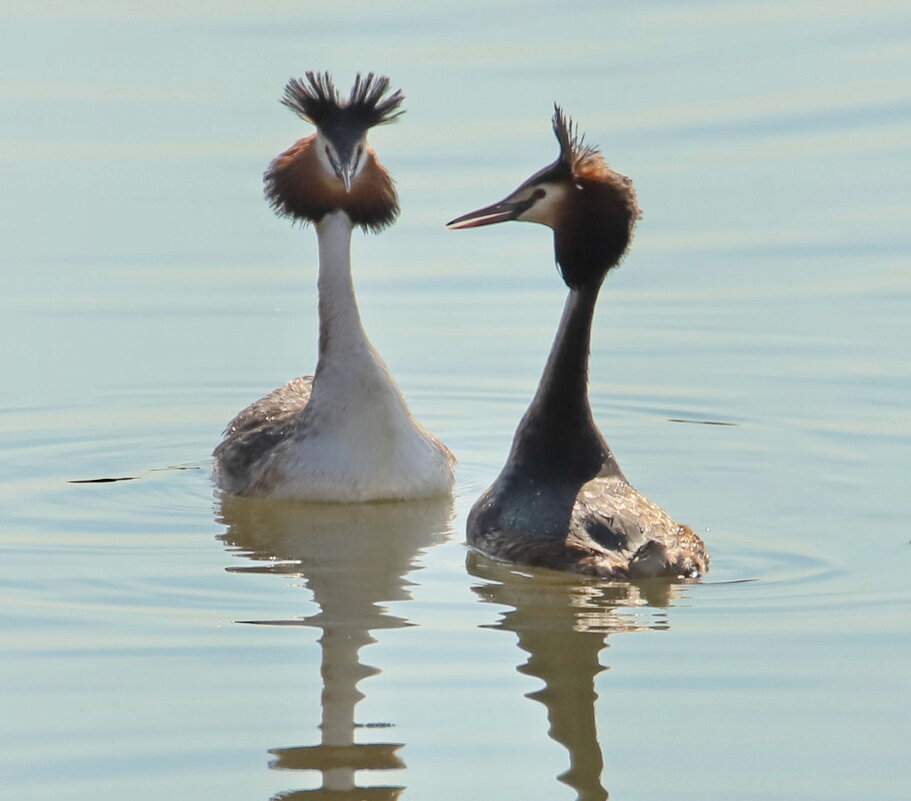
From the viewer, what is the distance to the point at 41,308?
51.5 ft

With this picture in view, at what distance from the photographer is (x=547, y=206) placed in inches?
431

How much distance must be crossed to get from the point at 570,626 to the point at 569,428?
5.37 feet

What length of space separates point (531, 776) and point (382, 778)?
1.71ft

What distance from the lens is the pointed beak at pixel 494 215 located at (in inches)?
434

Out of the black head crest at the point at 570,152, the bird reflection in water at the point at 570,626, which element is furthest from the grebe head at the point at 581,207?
the bird reflection in water at the point at 570,626

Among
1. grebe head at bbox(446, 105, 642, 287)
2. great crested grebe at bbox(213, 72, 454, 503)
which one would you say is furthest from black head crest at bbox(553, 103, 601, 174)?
great crested grebe at bbox(213, 72, 454, 503)

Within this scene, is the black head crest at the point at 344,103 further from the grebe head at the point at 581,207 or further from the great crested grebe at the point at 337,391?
the grebe head at the point at 581,207

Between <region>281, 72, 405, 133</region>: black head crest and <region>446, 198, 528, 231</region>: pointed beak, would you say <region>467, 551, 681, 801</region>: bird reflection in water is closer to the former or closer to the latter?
<region>446, 198, 528, 231</region>: pointed beak

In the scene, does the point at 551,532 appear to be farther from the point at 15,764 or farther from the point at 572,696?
the point at 15,764

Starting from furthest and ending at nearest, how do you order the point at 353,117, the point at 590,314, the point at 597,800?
the point at 353,117
the point at 590,314
the point at 597,800

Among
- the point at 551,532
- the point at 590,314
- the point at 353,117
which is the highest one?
the point at 353,117

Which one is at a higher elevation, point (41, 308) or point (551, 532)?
point (41, 308)

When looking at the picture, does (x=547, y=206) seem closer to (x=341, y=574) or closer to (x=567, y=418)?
Answer: (x=567, y=418)

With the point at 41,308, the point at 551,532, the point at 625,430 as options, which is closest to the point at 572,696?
the point at 551,532
